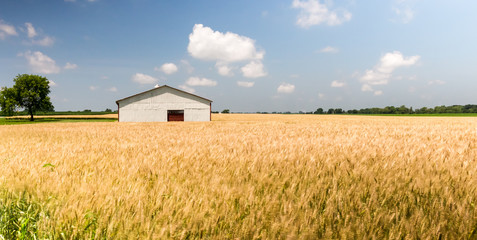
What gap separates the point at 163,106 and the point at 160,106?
0.53 m

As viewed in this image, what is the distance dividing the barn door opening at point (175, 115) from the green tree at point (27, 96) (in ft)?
151

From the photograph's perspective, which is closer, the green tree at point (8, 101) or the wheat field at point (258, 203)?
the wheat field at point (258, 203)

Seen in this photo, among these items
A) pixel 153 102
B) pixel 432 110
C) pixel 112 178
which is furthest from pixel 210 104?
pixel 432 110

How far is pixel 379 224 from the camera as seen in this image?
64.9 inches

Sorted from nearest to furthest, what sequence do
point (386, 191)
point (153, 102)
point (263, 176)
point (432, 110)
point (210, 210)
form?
point (210, 210), point (386, 191), point (263, 176), point (153, 102), point (432, 110)

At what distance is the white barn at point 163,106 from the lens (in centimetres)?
4238

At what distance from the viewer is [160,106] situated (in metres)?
42.8

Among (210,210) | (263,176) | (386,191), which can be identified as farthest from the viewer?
(263,176)

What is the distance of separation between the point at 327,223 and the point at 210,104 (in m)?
42.7

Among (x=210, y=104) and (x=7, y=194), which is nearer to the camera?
(x=7, y=194)

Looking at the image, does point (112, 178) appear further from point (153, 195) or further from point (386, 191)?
point (386, 191)

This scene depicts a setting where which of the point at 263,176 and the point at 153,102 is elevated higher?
the point at 153,102

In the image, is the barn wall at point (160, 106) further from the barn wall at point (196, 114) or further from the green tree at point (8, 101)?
the green tree at point (8, 101)

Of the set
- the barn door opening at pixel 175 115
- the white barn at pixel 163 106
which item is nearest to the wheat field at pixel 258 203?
the barn door opening at pixel 175 115
